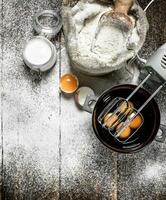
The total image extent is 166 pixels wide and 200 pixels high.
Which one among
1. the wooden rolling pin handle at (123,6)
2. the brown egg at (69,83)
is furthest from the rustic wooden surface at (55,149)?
the wooden rolling pin handle at (123,6)

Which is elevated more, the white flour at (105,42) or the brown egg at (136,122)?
the white flour at (105,42)

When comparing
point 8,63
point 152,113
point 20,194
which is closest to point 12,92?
point 8,63

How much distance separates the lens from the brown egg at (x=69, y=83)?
4.19ft

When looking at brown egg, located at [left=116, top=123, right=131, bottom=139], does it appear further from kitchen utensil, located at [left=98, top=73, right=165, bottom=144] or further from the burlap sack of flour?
the burlap sack of flour

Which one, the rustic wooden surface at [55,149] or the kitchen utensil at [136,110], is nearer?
the kitchen utensil at [136,110]

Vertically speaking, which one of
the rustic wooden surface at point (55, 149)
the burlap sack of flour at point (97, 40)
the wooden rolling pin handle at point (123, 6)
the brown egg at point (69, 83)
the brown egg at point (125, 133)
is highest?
the wooden rolling pin handle at point (123, 6)

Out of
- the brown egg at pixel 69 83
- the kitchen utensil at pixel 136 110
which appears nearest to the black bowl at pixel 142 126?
the kitchen utensil at pixel 136 110

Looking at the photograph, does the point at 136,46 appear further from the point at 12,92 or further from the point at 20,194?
the point at 20,194

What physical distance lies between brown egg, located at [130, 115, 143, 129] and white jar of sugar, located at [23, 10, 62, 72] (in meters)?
0.28

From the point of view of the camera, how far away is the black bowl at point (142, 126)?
119 centimetres

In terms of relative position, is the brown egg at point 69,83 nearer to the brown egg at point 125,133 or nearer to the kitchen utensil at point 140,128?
the kitchen utensil at point 140,128

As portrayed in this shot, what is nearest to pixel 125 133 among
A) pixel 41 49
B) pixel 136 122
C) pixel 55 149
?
pixel 136 122

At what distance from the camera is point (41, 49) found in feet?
4.16

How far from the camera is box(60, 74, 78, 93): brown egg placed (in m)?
1.28
